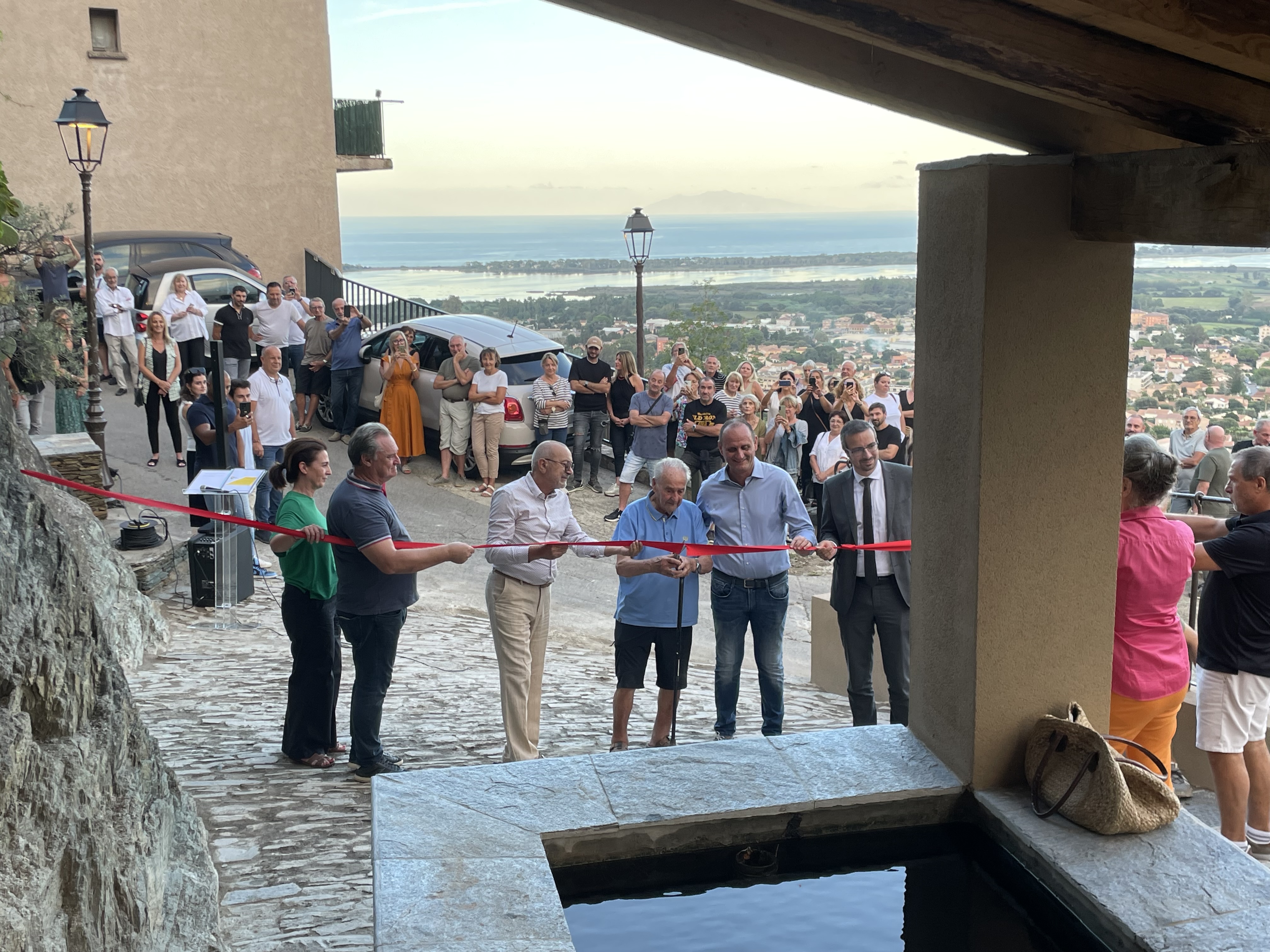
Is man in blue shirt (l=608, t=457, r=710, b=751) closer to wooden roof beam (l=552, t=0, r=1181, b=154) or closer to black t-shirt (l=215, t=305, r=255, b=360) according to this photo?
wooden roof beam (l=552, t=0, r=1181, b=154)

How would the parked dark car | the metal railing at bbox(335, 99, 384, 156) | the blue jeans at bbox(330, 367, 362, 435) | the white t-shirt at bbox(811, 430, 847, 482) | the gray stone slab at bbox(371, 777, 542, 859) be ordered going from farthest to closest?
the metal railing at bbox(335, 99, 384, 156) → the parked dark car → the blue jeans at bbox(330, 367, 362, 435) → the white t-shirt at bbox(811, 430, 847, 482) → the gray stone slab at bbox(371, 777, 542, 859)

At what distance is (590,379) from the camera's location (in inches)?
600

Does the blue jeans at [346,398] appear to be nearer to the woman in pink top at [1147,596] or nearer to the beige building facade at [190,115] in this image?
the beige building facade at [190,115]

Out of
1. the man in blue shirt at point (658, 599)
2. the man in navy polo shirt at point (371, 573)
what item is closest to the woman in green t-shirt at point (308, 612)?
the man in navy polo shirt at point (371, 573)

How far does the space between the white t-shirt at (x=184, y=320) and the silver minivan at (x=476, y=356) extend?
218 centimetres

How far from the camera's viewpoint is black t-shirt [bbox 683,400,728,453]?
44.7 feet

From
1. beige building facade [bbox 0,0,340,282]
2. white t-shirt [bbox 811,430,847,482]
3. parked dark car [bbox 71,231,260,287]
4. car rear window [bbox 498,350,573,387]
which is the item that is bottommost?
white t-shirt [bbox 811,430,847,482]

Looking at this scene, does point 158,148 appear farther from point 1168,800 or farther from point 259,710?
point 1168,800

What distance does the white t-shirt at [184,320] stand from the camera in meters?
15.2

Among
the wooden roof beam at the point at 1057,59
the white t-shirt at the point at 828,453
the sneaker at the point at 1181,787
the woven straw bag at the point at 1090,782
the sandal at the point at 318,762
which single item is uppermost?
the wooden roof beam at the point at 1057,59

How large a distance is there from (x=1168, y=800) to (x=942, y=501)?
1.40m

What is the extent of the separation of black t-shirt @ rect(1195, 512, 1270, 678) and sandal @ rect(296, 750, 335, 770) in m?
4.64

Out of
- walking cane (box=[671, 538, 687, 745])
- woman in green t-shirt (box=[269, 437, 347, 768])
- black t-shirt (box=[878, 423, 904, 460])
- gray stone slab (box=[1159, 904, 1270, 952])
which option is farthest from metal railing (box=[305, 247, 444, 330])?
gray stone slab (box=[1159, 904, 1270, 952])

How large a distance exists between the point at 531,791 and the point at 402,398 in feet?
37.7
